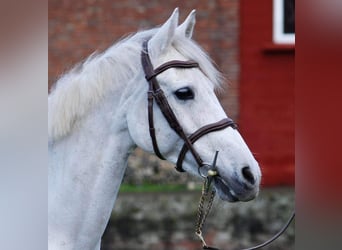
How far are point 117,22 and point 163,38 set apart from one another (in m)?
3.46

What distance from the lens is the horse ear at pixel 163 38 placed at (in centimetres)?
282

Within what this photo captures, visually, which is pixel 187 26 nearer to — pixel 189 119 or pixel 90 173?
pixel 189 119

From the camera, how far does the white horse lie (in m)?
2.81

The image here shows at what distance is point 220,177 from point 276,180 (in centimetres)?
365

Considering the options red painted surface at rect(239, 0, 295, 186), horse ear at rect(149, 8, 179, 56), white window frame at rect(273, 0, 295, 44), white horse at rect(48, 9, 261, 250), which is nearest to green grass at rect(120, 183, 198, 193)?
red painted surface at rect(239, 0, 295, 186)

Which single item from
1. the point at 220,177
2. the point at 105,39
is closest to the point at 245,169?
the point at 220,177

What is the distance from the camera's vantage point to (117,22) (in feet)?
20.5

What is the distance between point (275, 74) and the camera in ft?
21.0

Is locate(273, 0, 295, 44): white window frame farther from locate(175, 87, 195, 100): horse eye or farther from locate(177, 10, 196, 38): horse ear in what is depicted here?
locate(175, 87, 195, 100): horse eye

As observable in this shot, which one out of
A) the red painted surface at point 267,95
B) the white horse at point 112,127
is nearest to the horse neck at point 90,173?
the white horse at point 112,127

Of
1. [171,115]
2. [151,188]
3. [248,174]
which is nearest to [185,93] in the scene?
[171,115]

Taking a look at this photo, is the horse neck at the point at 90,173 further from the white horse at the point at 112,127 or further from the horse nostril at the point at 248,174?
the horse nostril at the point at 248,174

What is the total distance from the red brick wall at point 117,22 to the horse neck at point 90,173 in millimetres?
3306

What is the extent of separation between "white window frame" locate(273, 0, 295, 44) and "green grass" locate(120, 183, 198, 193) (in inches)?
48.5
